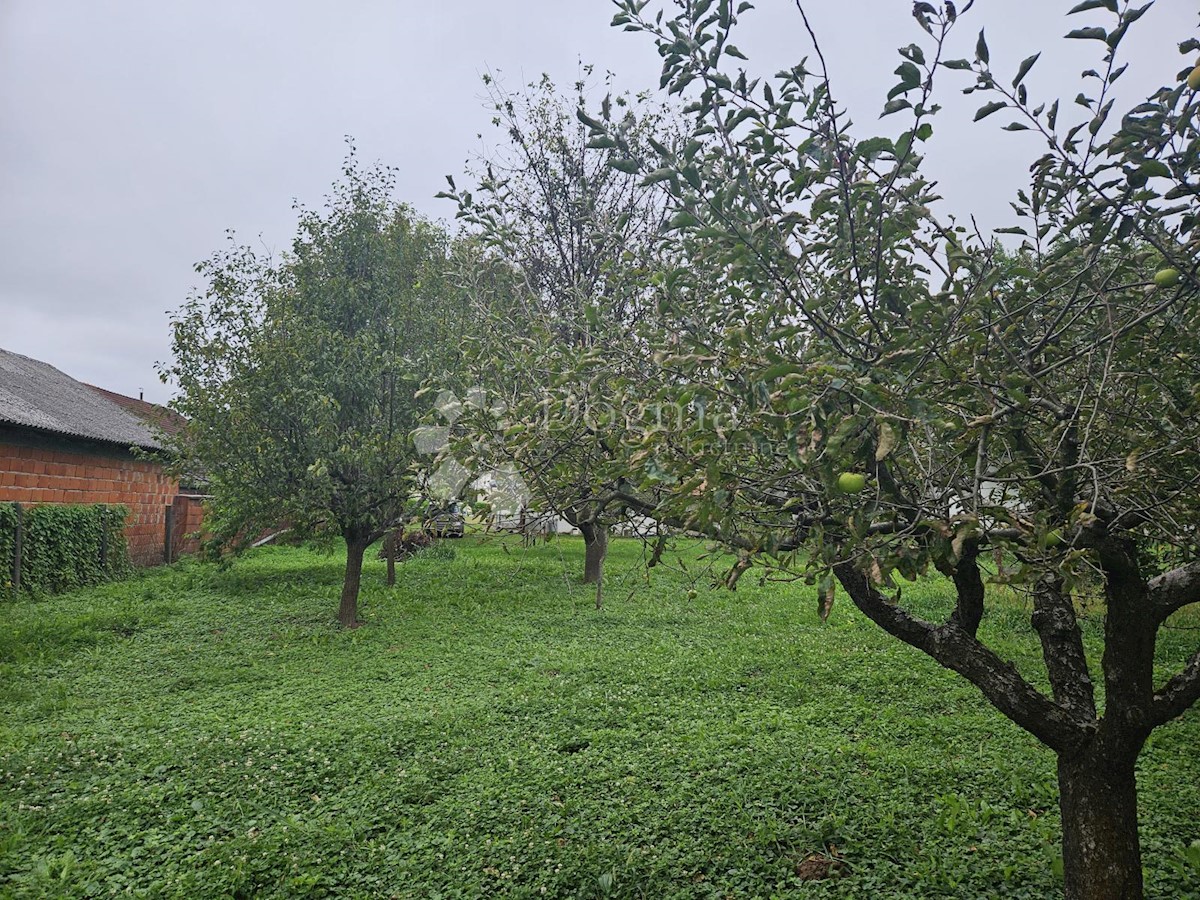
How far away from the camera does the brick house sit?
12.3m

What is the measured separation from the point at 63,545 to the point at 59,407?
3563 millimetres

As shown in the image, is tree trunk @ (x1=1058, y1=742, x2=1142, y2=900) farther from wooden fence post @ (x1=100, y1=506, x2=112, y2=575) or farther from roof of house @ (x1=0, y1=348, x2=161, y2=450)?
wooden fence post @ (x1=100, y1=506, x2=112, y2=575)

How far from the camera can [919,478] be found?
2.71m

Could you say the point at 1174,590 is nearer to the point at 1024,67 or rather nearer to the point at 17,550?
the point at 1024,67

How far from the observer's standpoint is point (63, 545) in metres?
12.7

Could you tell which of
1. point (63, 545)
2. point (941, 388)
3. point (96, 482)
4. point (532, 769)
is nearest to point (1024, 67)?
point (941, 388)

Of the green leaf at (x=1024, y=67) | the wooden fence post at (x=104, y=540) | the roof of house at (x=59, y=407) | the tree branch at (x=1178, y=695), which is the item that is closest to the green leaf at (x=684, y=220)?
the green leaf at (x=1024, y=67)

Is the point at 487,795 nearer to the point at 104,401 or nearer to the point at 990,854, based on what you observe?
the point at 990,854

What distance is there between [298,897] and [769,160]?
4.06m

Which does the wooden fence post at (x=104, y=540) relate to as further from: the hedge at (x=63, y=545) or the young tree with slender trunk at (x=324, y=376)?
the young tree with slender trunk at (x=324, y=376)

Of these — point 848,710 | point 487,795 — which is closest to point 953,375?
point 487,795

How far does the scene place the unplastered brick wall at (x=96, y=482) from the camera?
12359mm

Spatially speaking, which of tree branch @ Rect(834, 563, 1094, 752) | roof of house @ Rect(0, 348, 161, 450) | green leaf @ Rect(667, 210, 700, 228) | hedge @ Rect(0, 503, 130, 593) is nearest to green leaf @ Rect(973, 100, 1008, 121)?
green leaf @ Rect(667, 210, 700, 228)

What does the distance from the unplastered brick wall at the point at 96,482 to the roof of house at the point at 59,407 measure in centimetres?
41
